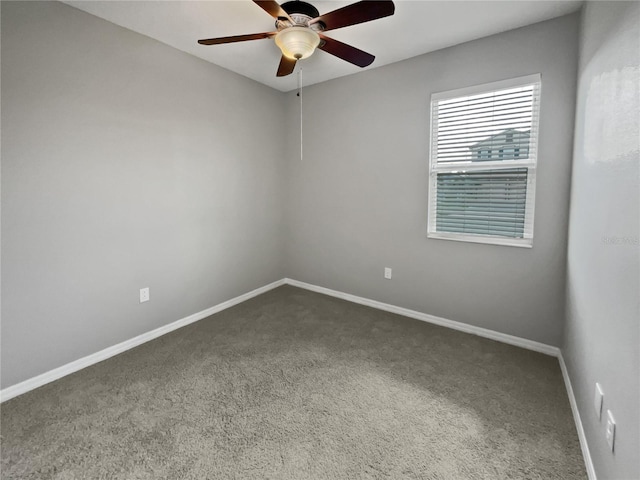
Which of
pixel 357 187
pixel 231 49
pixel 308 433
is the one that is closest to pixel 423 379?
pixel 308 433

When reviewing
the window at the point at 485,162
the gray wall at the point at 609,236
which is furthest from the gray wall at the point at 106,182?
the gray wall at the point at 609,236

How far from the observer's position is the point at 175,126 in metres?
2.83

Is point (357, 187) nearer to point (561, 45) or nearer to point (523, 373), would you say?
point (561, 45)

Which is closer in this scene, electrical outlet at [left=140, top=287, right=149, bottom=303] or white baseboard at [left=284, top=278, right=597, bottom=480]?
white baseboard at [left=284, top=278, right=597, bottom=480]

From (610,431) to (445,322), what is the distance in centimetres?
184

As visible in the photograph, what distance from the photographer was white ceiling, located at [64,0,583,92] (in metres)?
2.11

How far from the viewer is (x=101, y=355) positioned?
245 centimetres

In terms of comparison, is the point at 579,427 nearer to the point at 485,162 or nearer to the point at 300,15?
the point at 485,162

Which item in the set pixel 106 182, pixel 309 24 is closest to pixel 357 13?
pixel 309 24

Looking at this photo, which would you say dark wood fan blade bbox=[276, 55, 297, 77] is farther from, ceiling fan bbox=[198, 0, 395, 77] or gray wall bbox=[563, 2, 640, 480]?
gray wall bbox=[563, 2, 640, 480]

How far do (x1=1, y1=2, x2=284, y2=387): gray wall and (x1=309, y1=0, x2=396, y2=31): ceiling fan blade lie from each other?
163cm

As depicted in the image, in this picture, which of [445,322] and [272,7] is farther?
[445,322]

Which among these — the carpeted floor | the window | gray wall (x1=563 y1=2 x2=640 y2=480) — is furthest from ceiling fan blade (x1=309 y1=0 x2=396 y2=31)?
the carpeted floor

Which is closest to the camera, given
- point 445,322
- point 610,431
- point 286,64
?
point 610,431
